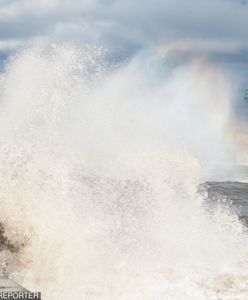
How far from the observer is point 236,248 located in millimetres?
18625

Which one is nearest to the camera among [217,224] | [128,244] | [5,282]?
[5,282]

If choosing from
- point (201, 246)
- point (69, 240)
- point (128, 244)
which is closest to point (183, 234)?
point (201, 246)

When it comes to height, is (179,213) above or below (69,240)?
above

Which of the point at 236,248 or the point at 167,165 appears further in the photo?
the point at 167,165

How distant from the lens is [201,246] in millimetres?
18547

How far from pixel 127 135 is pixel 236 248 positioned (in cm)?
2516

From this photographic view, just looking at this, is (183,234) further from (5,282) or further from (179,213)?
(5,282)

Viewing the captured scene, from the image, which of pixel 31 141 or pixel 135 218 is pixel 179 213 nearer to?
pixel 135 218

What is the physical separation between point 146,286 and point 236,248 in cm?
601

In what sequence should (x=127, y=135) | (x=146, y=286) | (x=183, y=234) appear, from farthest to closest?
(x=127, y=135) < (x=183, y=234) < (x=146, y=286)

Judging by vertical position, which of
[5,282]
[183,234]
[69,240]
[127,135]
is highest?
[127,135]

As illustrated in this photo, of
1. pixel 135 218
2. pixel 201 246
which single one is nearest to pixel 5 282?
pixel 201 246

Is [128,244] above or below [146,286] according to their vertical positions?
above

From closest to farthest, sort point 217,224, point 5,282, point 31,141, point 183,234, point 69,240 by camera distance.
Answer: point 5,282, point 69,240, point 183,234, point 217,224, point 31,141
